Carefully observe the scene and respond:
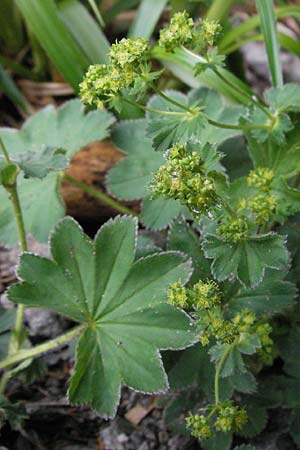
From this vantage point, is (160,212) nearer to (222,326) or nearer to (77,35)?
(222,326)

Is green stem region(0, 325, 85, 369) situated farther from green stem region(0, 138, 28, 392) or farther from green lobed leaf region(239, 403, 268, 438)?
green lobed leaf region(239, 403, 268, 438)

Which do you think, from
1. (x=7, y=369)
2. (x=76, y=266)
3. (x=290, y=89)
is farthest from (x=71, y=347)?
(x=290, y=89)

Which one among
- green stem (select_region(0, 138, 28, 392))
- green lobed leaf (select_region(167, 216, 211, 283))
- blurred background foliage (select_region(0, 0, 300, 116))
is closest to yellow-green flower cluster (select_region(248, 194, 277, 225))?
green lobed leaf (select_region(167, 216, 211, 283))

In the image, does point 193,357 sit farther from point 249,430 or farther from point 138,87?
point 138,87

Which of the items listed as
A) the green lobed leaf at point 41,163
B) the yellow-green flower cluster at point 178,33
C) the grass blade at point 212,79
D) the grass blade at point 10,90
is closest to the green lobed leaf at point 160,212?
the green lobed leaf at point 41,163

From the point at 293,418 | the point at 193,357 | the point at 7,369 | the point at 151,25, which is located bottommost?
the point at 293,418

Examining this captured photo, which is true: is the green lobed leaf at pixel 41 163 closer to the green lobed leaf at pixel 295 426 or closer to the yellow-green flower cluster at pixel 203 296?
the yellow-green flower cluster at pixel 203 296

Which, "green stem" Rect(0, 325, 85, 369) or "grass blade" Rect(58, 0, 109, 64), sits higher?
"grass blade" Rect(58, 0, 109, 64)
